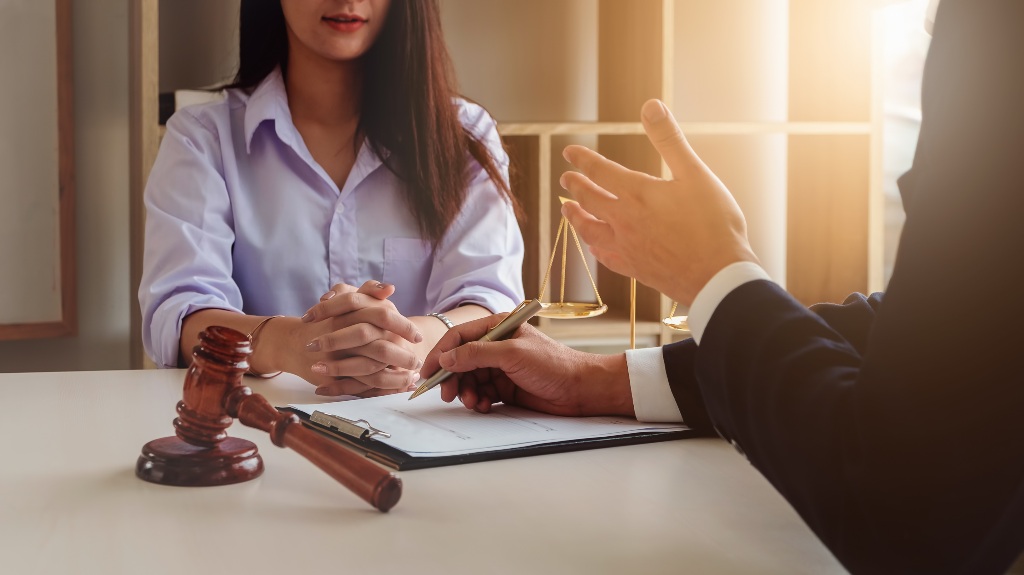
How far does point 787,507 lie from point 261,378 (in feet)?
2.67

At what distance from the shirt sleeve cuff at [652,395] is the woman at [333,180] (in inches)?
27.4

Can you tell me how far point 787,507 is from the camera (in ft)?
2.71

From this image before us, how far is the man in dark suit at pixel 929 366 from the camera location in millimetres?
592

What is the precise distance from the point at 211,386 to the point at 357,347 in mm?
426

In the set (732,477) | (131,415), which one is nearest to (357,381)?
(131,415)

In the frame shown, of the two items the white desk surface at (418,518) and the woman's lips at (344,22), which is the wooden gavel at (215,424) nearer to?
the white desk surface at (418,518)

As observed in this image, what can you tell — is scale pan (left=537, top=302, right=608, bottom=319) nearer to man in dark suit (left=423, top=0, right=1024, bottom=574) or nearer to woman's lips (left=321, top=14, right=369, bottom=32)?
woman's lips (left=321, top=14, right=369, bottom=32)

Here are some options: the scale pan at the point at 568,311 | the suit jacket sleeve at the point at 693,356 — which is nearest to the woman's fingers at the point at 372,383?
the suit jacket sleeve at the point at 693,356

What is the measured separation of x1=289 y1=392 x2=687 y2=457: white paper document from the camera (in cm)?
96

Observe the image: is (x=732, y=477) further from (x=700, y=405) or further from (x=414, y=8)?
(x=414, y=8)

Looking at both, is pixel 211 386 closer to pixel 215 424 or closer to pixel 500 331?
pixel 215 424

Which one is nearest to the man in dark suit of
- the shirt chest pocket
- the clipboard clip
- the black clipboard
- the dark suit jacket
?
the dark suit jacket

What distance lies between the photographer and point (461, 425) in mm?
1053

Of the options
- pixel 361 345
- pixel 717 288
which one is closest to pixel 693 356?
pixel 717 288
